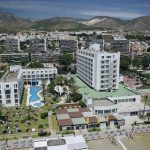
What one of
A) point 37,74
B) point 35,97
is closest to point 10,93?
point 35,97

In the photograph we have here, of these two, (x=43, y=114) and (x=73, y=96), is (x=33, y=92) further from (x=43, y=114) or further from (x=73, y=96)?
(x=43, y=114)

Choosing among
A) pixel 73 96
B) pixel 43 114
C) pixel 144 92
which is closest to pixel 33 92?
pixel 73 96

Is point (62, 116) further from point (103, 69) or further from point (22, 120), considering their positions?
point (103, 69)

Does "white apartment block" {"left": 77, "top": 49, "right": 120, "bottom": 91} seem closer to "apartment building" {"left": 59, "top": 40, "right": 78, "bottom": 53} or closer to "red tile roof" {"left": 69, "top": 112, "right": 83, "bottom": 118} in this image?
"red tile roof" {"left": 69, "top": 112, "right": 83, "bottom": 118}

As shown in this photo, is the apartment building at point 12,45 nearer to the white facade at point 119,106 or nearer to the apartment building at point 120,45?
the apartment building at point 120,45

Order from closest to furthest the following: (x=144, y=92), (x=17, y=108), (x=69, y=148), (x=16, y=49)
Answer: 1. (x=69, y=148)
2. (x=17, y=108)
3. (x=144, y=92)
4. (x=16, y=49)
